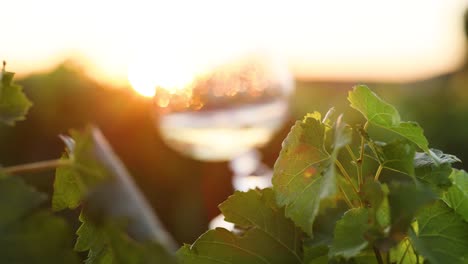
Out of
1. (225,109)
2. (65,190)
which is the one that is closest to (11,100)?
(65,190)

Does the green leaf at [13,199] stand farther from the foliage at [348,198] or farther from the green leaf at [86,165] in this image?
the foliage at [348,198]

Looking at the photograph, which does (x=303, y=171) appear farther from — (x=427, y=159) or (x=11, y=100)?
(x=11, y=100)

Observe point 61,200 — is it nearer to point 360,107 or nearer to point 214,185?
point 360,107

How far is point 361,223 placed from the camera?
0.65 metres

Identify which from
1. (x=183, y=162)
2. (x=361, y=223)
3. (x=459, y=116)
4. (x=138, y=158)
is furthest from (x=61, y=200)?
(x=459, y=116)

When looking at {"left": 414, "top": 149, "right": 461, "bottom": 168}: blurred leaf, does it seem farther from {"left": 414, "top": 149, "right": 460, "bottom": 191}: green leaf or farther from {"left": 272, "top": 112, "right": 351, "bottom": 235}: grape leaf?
{"left": 272, "top": 112, "right": 351, "bottom": 235}: grape leaf

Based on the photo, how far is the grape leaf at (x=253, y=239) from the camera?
75cm

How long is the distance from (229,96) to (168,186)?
1852 millimetres

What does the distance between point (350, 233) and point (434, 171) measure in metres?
0.14

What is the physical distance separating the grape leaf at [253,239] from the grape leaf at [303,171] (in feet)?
0.11

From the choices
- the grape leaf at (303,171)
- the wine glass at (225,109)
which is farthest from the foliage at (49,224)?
the wine glass at (225,109)

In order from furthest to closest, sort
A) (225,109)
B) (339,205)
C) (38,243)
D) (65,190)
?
1. (225,109)
2. (339,205)
3. (65,190)
4. (38,243)

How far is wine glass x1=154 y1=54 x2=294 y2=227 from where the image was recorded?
38.9 feet

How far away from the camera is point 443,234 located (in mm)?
729
